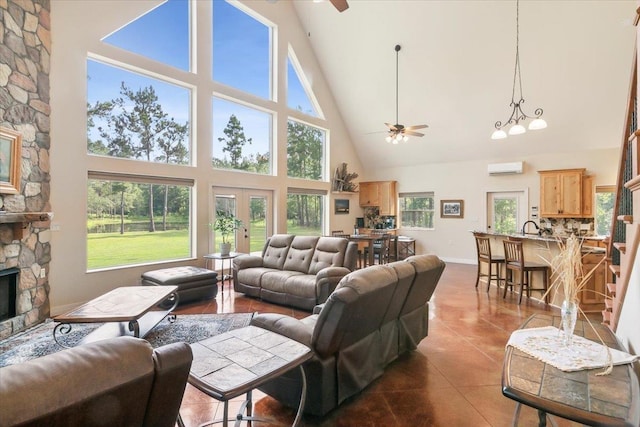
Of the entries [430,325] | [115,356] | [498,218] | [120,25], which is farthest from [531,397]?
[498,218]

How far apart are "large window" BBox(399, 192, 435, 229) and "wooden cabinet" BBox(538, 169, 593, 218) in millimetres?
2729

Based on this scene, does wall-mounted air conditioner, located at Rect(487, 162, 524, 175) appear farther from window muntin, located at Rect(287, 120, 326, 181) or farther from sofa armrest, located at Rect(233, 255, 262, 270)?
sofa armrest, located at Rect(233, 255, 262, 270)

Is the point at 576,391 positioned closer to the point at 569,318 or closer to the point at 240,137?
the point at 569,318

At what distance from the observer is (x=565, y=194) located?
712 cm

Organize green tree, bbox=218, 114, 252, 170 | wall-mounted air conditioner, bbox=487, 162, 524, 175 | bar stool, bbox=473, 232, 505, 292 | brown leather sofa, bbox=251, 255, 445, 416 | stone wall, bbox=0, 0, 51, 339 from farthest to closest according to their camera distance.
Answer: wall-mounted air conditioner, bbox=487, 162, 524, 175 → green tree, bbox=218, 114, 252, 170 → bar stool, bbox=473, 232, 505, 292 → stone wall, bbox=0, 0, 51, 339 → brown leather sofa, bbox=251, 255, 445, 416

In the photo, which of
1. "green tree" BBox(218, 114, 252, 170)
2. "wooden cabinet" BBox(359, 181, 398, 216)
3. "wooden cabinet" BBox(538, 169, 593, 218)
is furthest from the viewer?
"wooden cabinet" BBox(359, 181, 398, 216)

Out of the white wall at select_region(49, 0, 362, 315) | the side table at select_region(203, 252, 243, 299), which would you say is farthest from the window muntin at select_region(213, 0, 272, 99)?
the side table at select_region(203, 252, 243, 299)

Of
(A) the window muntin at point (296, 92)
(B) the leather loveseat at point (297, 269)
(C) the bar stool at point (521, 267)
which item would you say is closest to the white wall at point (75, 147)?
(B) the leather loveseat at point (297, 269)

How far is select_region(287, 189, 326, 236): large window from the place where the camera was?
26.7 feet

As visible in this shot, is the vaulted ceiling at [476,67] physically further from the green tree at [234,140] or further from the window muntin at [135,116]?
the window muntin at [135,116]

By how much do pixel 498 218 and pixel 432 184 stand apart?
1.96 metres

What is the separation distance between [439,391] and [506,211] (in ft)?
23.1

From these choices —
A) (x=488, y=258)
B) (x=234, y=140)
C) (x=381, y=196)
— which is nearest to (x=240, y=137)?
(x=234, y=140)

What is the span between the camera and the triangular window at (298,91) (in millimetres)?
8102
